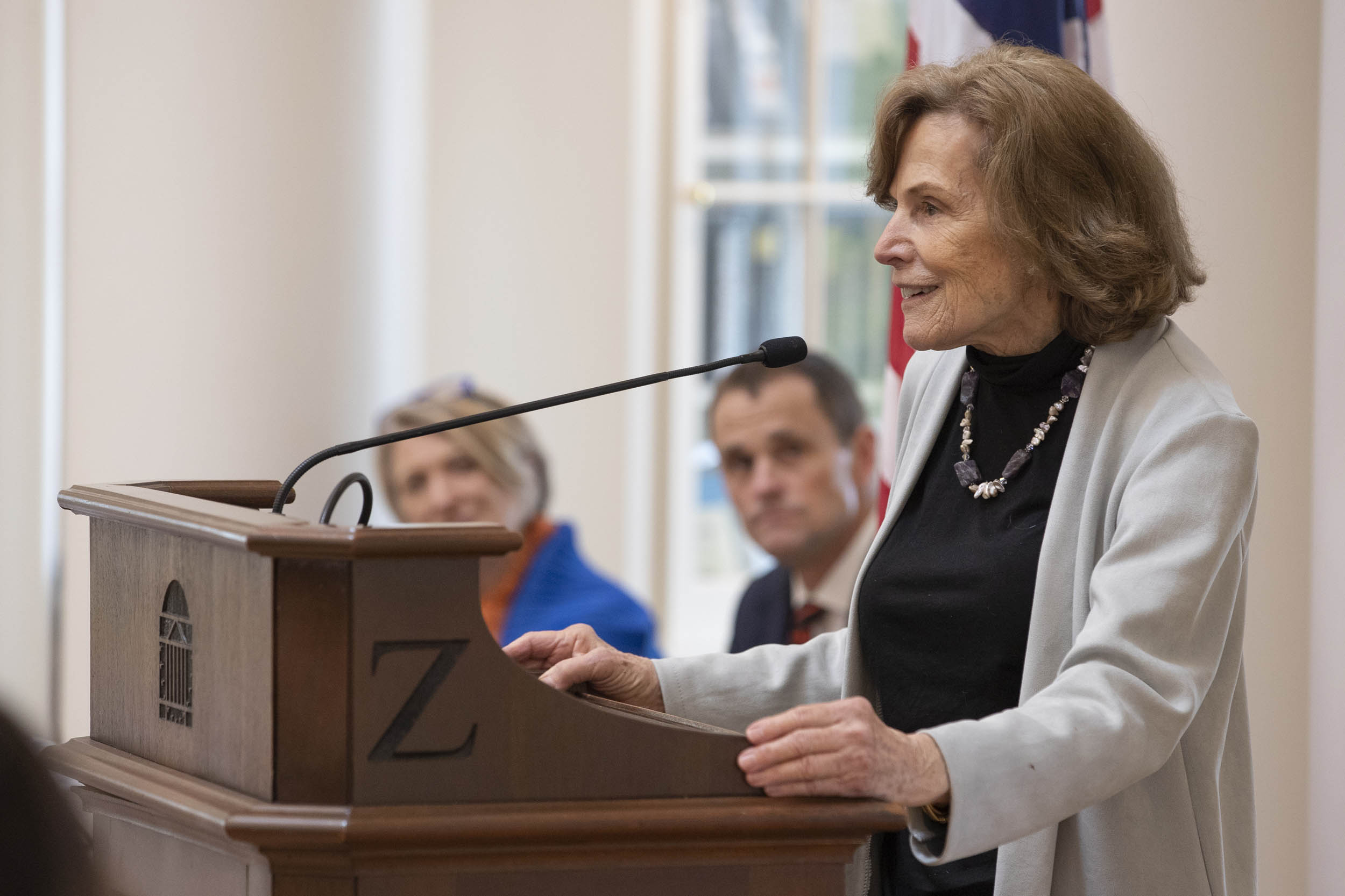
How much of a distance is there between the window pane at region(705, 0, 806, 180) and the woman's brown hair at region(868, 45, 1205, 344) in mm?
4515

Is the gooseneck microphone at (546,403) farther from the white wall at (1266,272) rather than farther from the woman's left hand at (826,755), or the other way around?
the white wall at (1266,272)

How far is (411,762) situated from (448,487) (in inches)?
113

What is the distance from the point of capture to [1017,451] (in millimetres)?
1712

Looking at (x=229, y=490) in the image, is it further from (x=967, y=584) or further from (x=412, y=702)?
(x=967, y=584)

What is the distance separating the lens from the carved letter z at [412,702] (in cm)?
111

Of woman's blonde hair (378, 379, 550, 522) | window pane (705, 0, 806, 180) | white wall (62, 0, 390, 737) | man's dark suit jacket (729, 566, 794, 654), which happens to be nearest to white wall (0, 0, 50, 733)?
white wall (62, 0, 390, 737)

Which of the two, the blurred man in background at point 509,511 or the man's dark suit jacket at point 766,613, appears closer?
the man's dark suit jacket at point 766,613

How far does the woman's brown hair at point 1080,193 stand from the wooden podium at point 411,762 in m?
0.71

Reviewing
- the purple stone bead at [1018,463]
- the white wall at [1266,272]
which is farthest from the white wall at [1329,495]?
the purple stone bead at [1018,463]

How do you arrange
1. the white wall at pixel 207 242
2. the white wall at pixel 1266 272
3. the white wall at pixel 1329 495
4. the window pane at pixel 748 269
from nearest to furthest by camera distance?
the white wall at pixel 1329 495 → the white wall at pixel 1266 272 → the white wall at pixel 207 242 → the window pane at pixel 748 269

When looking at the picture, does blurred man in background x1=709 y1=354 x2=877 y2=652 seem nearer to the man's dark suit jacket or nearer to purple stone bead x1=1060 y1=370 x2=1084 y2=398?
the man's dark suit jacket

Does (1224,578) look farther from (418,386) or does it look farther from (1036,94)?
(418,386)

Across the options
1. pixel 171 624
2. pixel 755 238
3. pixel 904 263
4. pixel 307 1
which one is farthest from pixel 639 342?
pixel 171 624

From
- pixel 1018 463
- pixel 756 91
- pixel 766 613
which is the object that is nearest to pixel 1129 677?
pixel 1018 463
